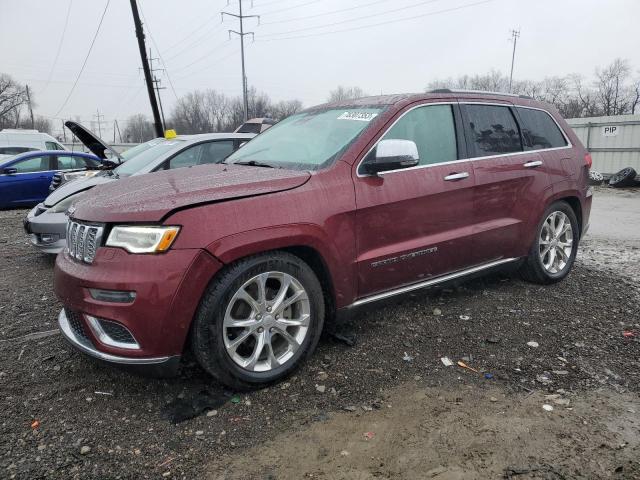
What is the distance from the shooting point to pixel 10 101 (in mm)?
74000

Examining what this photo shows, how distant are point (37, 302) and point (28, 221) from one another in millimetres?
1837

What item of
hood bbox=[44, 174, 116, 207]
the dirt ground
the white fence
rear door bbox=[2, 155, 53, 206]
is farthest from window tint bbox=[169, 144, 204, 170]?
the white fence

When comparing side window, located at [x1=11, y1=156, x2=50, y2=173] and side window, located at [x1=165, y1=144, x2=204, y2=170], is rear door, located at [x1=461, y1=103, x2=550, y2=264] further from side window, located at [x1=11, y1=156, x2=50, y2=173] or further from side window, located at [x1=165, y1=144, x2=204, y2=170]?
side window, located at [x1=11, y1=156, x2=50, y2=173]

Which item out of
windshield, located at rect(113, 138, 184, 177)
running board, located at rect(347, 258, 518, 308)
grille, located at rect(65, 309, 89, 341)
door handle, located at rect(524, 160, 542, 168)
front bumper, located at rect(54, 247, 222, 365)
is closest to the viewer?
front bumper, located at rect(54, 247, 222, 365)

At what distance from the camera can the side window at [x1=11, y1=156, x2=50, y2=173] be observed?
1117cm

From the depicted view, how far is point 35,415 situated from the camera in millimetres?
2672

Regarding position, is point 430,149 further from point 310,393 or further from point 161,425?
point 161,425

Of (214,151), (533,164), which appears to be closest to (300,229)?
(533,164)

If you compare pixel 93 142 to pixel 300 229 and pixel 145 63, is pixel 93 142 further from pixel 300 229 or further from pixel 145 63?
pixel 145 63

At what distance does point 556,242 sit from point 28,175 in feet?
36.5

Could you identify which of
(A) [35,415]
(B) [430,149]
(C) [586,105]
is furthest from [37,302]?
(C) [586,105]

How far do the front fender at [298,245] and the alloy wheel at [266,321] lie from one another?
0.19 metres

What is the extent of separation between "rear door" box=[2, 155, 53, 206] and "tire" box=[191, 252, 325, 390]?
409 inches

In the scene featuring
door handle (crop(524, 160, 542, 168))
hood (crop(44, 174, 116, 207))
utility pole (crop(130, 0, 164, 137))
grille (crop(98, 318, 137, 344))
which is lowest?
grille (crop(98, 318, 137, 344))
